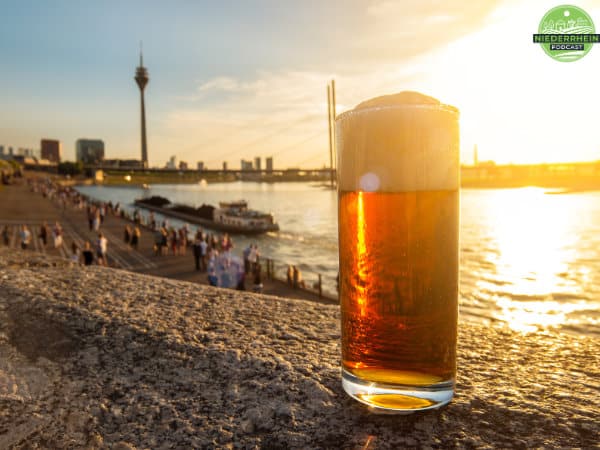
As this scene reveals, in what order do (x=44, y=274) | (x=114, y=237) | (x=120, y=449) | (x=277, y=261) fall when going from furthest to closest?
(x=277, y=261) < (x=114, y=237) < (x=44, y=274) < (x=120, y=449)

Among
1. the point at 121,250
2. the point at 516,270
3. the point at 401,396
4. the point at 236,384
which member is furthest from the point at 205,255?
the point at 516,270

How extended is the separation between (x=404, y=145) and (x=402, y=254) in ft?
0.85

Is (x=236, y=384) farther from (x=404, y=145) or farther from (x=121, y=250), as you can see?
(x=121, y=250)

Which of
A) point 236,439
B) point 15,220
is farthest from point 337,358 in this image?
point 15,220

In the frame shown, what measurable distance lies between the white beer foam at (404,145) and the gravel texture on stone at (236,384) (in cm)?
54

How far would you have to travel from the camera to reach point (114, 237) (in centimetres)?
2212

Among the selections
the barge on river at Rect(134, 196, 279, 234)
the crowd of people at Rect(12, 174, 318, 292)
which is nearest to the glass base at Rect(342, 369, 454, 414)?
the crowd of people at Rect(12, 174, 318, 292)

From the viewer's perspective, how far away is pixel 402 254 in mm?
968

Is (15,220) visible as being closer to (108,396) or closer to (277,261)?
(277,261)

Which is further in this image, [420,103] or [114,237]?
[114,237]

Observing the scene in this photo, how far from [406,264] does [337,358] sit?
0.53m

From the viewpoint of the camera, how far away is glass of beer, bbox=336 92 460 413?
0.97 metres

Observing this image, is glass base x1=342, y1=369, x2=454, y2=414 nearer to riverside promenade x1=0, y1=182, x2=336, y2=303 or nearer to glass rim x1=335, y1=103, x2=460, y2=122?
glass rim x1=335, y1=103, x2=460, y2=122

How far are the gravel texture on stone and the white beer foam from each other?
0.54m
